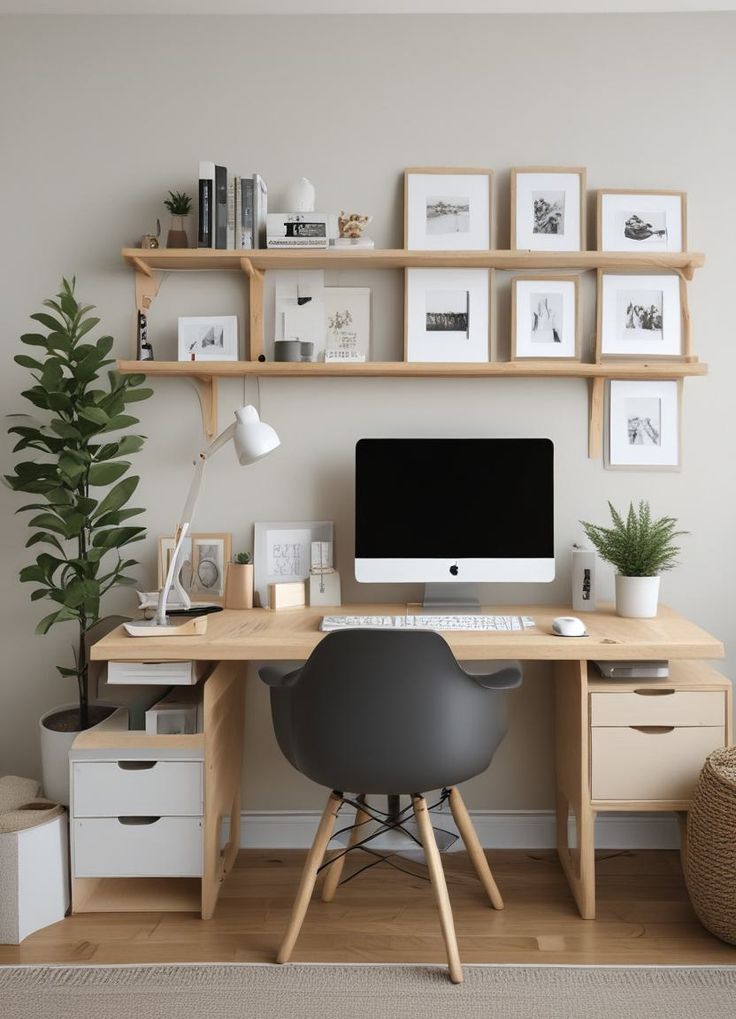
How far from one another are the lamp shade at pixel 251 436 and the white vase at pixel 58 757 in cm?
84

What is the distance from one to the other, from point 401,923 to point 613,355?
69.4 inches

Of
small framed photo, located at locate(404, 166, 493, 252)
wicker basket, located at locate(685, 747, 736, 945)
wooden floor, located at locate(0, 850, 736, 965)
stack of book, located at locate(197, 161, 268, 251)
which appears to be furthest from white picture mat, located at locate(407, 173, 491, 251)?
wooden floor, located at locate(0, 850, 736, 965)

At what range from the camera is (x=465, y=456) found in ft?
8.62

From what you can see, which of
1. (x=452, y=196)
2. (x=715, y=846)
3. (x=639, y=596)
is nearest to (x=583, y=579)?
(x=639, y=596)

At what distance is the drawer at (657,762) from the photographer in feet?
7.55

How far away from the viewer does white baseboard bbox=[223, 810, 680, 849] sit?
2.80m

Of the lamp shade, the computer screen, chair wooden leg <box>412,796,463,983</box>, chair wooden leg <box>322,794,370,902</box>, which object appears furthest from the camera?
the computer screen

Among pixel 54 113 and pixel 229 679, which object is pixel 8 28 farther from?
pixel 229 679

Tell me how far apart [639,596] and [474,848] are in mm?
839

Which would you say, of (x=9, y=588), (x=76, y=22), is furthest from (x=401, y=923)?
(x=76, y=22)

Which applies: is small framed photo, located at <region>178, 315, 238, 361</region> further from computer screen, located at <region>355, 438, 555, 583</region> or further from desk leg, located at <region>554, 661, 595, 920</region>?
desk leg, located at <region>554, 661, 595, 920</region>

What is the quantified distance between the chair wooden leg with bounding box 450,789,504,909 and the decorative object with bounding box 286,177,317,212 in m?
1.74

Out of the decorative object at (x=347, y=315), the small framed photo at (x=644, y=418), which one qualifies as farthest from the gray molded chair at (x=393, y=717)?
the decorative object at (x=347, y=315)

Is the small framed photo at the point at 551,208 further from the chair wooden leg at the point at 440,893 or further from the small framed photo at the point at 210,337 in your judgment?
the chair wooden leg at the point at 440,893
